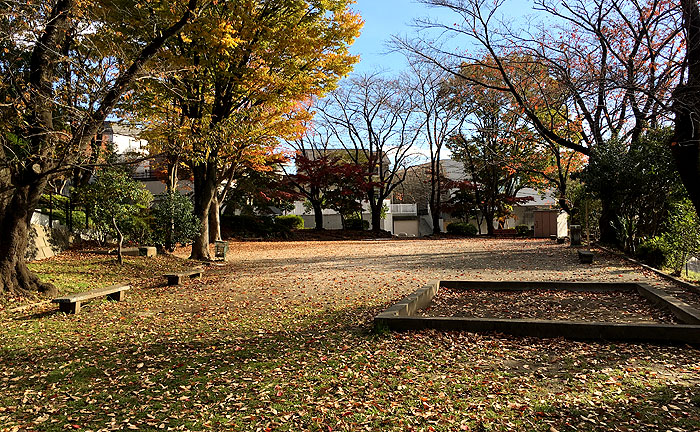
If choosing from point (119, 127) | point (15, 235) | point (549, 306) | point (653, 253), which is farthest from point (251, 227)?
point (549, 306)

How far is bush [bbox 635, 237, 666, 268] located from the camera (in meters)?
10.0

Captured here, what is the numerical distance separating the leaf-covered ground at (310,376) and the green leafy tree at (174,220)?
5.98 meters

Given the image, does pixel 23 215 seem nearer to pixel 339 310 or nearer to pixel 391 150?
pixel 339 310

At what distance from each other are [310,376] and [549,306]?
4.16 meters

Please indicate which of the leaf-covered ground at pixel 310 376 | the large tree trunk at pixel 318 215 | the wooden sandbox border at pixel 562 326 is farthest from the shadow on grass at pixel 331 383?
the large tree trunk at pixel 318 215

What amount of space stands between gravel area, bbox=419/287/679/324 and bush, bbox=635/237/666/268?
10.8 feet

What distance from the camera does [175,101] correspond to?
12203 millimetres

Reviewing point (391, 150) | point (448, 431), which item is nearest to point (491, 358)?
point (448, 431)

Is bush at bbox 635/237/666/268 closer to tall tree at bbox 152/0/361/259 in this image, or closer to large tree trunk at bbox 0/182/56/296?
tall tree at bbox 152/0/361/259

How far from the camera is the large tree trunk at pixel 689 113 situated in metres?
5.83

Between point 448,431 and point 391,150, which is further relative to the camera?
point 391,150

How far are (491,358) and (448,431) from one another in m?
1.50

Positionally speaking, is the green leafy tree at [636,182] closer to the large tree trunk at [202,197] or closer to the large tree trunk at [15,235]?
the large tree trunk at [202,197]

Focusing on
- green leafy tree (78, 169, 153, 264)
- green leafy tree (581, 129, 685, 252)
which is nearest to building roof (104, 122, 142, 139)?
green leafy tree (78, 169, 153, 264)
